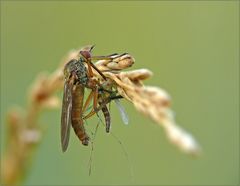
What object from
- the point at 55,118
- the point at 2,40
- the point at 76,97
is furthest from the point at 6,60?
the point at 76,97

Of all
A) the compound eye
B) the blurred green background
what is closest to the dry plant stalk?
the compound eye

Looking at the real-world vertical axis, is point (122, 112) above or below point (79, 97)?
below

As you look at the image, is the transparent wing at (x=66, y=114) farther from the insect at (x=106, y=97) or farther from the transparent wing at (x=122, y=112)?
the transparent wing at (x=122, y=112)

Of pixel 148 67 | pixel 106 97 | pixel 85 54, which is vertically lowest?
pixel 106 97

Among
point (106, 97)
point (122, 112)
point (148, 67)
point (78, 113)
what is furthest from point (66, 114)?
point (148, 67)

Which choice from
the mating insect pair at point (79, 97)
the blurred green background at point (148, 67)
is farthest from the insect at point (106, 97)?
the blurred green background at point (148, 67)

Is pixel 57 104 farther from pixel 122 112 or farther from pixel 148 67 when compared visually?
pixel 148 67

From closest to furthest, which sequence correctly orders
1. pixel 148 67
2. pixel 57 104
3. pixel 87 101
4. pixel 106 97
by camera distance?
pixel 106 97, pixel 87 101, pixel 57 104, pixel 148 67

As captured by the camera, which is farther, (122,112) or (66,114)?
(66,114)

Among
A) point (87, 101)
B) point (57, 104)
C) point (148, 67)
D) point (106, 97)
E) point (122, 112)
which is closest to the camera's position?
point (122, 112)
